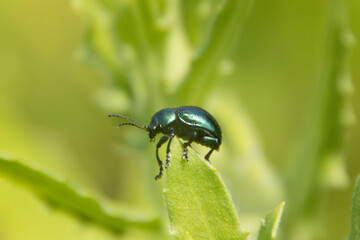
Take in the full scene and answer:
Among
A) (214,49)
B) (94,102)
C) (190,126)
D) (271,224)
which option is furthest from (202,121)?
(94,102)

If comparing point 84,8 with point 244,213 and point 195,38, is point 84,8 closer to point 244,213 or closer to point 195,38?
point 195,38

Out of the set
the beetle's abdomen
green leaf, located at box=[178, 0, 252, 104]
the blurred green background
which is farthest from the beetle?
the blurred green background

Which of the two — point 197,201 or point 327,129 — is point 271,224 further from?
point 327,129

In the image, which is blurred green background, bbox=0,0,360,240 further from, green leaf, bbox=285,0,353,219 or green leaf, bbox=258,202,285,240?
green leaf, bbox=258,202,285,240

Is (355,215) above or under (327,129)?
under

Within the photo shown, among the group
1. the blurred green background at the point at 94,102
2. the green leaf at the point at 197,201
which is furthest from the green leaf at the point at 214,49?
the green leaf at the point at 197,201

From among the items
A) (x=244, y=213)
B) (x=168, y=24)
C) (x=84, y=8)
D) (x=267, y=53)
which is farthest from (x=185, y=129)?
(x=267, y=53)
